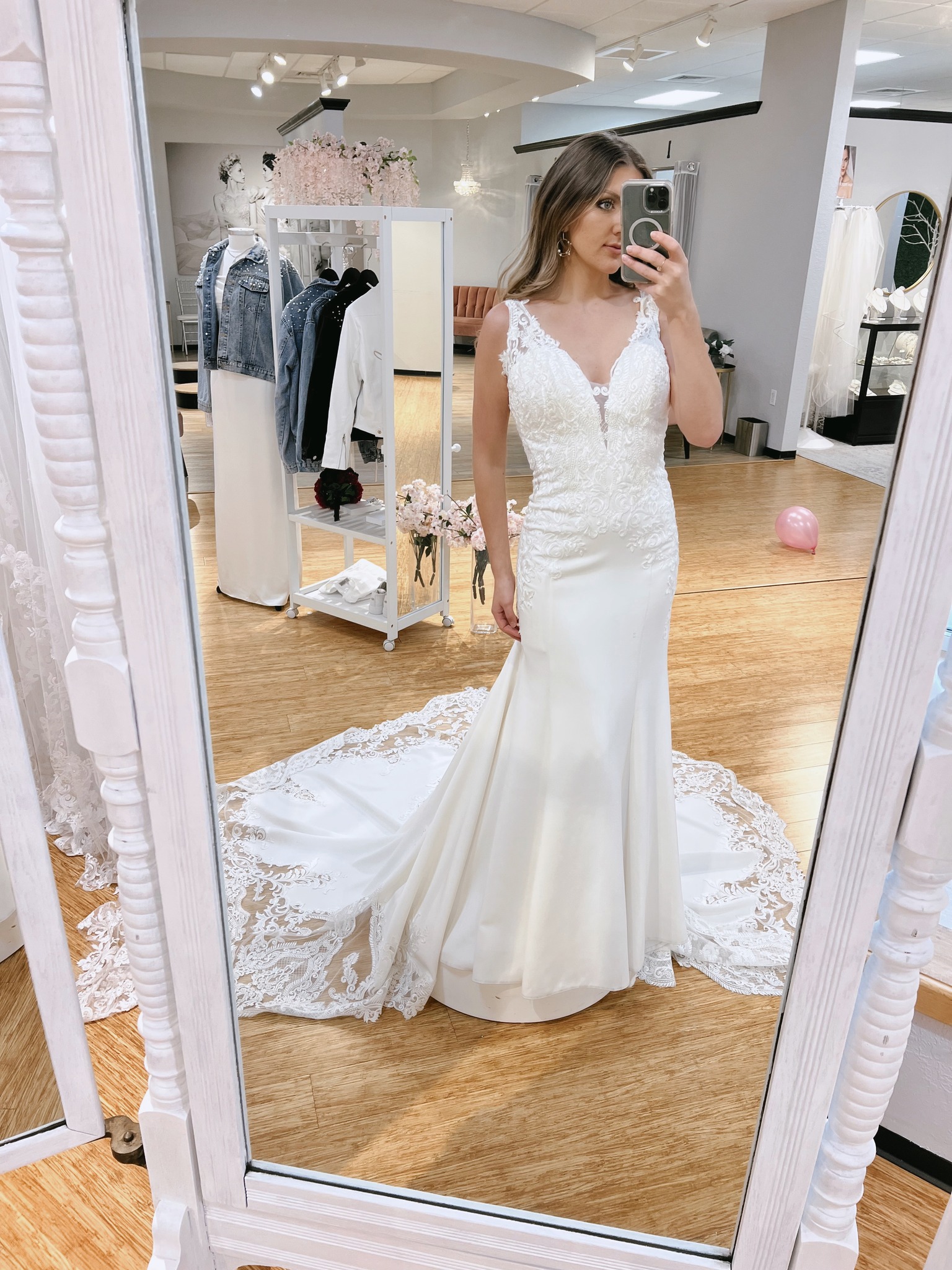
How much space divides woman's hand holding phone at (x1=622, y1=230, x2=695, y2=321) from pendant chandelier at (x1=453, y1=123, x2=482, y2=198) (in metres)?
0.20

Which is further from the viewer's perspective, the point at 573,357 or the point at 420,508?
the point at 420,508

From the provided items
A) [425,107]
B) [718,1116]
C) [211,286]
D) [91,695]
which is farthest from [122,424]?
[718,1116]

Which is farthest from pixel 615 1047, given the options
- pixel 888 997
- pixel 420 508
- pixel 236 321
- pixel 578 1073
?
pixel 420 508

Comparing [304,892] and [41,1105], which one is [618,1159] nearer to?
[304,892]

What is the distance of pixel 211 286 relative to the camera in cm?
86

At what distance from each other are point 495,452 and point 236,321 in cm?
42

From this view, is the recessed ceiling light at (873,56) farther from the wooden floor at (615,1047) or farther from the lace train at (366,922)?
the lace train at (366,922)

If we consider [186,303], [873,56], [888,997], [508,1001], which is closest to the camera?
[873,56]

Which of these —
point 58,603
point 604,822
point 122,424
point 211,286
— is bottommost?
point 604,822

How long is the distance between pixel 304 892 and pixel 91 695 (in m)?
0.77

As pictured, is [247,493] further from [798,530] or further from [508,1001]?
[508,1001]

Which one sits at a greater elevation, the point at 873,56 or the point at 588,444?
the point at 873,56

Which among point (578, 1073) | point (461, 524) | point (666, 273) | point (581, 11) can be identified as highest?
point (581, 11)

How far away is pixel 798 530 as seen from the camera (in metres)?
0.97
